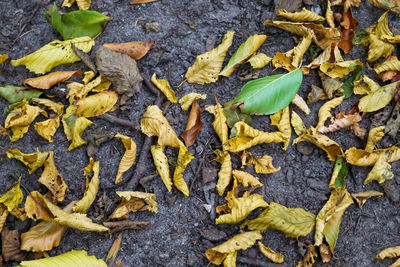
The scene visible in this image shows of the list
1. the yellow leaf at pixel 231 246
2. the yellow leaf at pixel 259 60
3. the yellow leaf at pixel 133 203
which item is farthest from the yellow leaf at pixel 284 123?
the yellow leaf at pixel 133 203

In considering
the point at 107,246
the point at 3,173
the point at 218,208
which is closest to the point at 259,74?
the point at 218,208

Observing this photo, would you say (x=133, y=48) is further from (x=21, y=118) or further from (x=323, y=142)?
(x=323, y=142)

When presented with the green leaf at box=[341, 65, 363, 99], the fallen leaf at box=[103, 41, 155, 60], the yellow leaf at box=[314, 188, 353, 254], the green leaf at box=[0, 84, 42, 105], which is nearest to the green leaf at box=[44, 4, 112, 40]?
the fallen leaf at box=[103, 41, 155, 60]

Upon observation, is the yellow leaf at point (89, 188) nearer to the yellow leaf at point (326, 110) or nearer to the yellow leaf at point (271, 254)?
the yellow leaf at point (271, 254)

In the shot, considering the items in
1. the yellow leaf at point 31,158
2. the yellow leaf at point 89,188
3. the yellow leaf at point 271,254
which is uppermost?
the yellow leaf at point 31,158

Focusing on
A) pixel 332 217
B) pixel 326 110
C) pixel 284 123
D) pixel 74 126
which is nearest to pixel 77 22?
pixel 74 126
